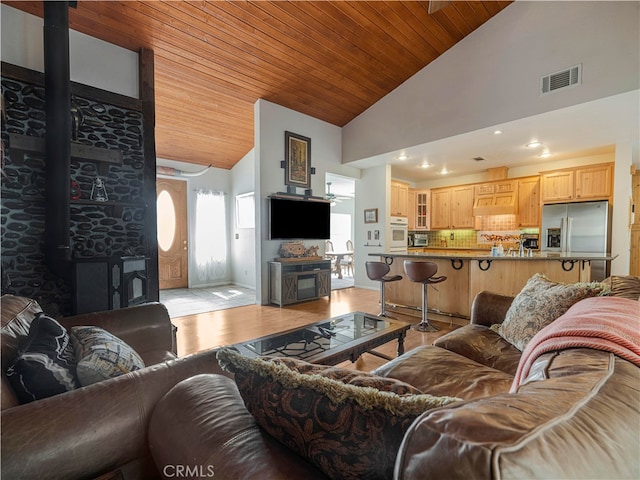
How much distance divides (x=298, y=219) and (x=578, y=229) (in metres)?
5.00

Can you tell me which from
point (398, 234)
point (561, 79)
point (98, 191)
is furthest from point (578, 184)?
point (98, 191)

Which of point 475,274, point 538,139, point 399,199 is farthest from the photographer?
point 399,199

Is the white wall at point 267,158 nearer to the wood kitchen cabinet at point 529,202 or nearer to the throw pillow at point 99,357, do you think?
the throw pillow at point 99,357

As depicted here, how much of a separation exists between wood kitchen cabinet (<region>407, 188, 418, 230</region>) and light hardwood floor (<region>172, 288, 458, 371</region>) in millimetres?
2711

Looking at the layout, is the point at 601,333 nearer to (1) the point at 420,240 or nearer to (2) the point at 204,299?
(2) the point at 204,299

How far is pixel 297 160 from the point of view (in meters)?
5.43

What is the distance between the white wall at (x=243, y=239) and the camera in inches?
257

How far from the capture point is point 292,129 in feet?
17.6

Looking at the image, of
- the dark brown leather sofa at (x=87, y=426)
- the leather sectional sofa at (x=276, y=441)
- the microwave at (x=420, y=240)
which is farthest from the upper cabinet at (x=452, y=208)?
the dark brown leather sofa at (x=87, y=426)

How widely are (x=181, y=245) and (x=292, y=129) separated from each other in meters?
3.65

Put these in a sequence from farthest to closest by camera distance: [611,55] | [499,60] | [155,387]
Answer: [499,60] < [611,55] < [155,387]

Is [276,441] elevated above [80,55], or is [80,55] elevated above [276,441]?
[80,55]

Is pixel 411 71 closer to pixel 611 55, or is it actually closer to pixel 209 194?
pixel 611 55

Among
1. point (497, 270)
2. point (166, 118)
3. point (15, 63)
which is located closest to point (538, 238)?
point (497, 270)
